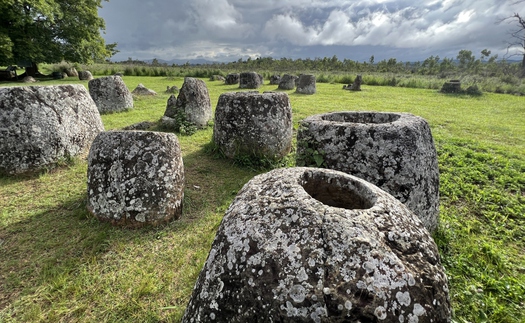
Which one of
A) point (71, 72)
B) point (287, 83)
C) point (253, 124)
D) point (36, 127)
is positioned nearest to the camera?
point (36, 127)

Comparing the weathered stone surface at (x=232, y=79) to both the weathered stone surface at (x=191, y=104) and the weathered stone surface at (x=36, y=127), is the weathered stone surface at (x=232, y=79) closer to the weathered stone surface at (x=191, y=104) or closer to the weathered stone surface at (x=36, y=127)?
the weathered stone surface at (x=191, y=104)

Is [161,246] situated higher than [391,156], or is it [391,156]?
[391,156]

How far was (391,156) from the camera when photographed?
3088 mm

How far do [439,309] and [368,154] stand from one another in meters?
1.94

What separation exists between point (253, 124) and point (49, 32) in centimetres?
2506

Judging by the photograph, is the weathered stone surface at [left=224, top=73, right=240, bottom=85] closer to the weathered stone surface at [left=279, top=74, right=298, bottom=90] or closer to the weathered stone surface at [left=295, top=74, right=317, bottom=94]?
the weathered stone surface at [left=279, top=74, right=298, bottom=90]

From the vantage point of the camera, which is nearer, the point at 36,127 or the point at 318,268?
the point at 318,268

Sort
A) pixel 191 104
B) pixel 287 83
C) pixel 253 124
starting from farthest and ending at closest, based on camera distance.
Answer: pixel 287 83 → pixel 191 104 → pixel 253 124

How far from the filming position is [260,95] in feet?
19.9

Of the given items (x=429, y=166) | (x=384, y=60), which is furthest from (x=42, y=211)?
(x=384, y=60)

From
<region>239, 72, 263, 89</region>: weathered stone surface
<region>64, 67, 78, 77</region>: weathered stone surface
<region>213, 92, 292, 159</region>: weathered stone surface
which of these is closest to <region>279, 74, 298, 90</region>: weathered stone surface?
<region>239, 72, 263, 89</region>: weathered stone surface

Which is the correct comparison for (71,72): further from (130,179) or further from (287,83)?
(130,179)

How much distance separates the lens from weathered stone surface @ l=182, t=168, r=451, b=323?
1333 millimetres

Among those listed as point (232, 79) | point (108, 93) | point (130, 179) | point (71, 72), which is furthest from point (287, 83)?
point (71, 72)
